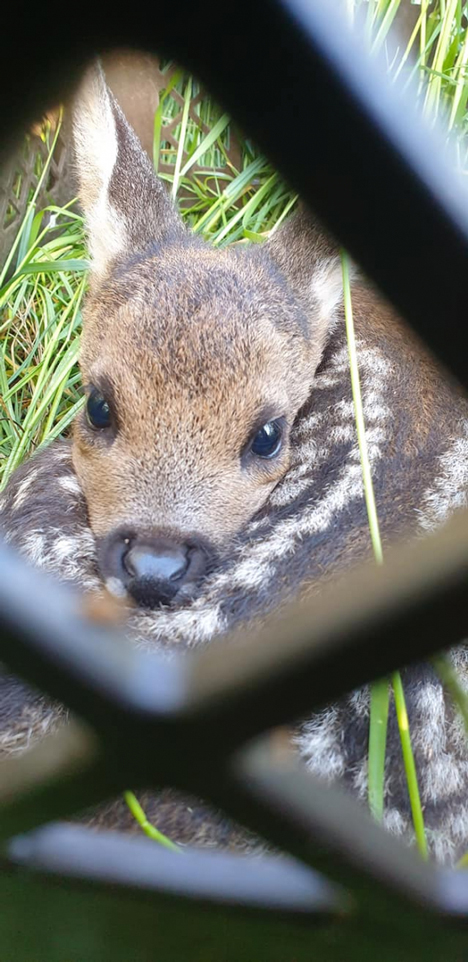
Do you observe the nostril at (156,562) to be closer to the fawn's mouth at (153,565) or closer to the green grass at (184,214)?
the fawn's mouth at (153,565)

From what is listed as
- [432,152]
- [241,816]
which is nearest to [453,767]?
[241,816]

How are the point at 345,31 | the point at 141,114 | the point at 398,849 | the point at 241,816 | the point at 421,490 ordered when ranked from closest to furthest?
the point at 345,31, the point at 241,816, the point at 398,849, the point at 421,490, the point at 141,114

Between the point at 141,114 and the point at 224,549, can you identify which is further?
the point at 141,114

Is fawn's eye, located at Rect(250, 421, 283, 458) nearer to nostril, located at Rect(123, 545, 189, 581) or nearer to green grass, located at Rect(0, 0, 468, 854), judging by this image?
nostril, located at Rect(123, 545, 189, 581)

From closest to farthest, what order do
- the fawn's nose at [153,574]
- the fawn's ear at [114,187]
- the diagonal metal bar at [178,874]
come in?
the diagonal metal bar at [178,874]
the fawn's nose at [153,574]
the fawn's ear at [114,187]

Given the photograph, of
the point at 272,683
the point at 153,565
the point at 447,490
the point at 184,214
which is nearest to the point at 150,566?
the point at 153,565

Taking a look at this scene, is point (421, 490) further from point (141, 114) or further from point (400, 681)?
point (141, 114)

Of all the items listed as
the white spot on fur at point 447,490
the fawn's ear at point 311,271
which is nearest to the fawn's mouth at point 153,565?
the white spot on fur at point 447,490
